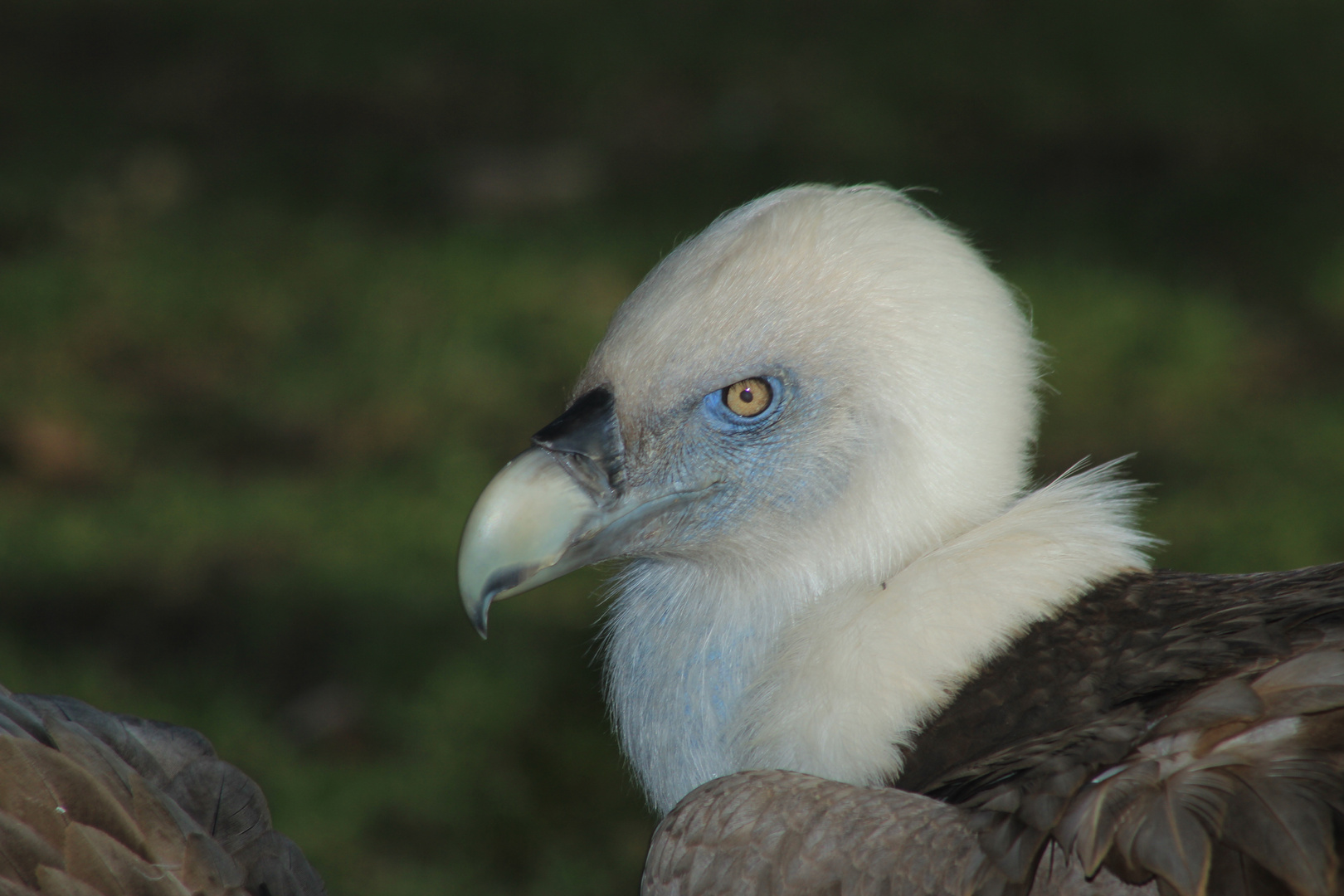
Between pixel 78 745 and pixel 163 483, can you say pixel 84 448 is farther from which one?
pixel 78 745

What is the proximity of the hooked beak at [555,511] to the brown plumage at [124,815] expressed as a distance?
547mm

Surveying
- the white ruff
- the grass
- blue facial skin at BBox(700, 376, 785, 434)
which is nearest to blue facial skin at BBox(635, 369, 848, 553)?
blue facial skin at BBox(700, 376, 785, 434)

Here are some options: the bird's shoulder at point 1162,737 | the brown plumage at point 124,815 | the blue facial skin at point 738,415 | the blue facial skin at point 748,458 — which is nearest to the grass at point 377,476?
the brown plumage at point 124,815

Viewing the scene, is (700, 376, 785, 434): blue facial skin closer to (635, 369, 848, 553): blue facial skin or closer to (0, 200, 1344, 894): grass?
(635, 369, 848, 553): blue facial skin

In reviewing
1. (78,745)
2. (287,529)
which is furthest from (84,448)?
(78,745)

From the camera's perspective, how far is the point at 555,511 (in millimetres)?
2416

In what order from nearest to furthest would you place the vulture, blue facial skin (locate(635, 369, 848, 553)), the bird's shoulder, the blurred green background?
1. the bird's shoulder
2. the vulture
3. blue facial skin (locate(635, 369, 848, 553))
4. the blurred green background

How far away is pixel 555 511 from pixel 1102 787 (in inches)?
39.7

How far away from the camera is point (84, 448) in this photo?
5.49 metres

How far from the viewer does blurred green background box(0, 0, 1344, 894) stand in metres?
4.22

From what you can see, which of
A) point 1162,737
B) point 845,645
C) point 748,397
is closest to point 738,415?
point 748,397

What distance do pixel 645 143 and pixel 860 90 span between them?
1350 millimetres

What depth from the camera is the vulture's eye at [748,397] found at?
2.49m

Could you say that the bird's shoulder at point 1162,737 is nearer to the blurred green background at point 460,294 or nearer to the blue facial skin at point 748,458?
the blue facial skin at point 748,458
